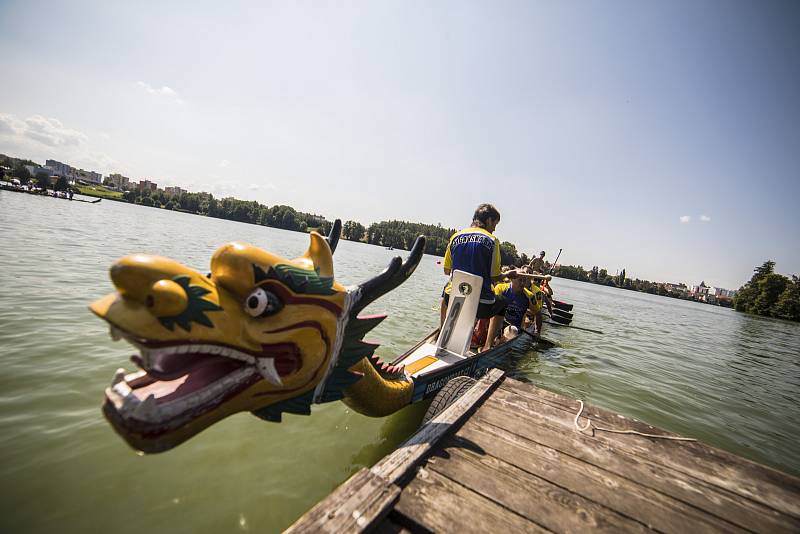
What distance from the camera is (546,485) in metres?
2.10

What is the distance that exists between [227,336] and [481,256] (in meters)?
3.60

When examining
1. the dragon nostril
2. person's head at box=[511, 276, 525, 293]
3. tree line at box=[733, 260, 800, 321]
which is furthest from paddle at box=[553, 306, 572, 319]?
tree line at box=[733, 260, 800, 321]

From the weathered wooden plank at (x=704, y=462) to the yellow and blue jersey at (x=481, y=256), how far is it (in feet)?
5.93

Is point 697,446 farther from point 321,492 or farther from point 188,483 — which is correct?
point 188,483

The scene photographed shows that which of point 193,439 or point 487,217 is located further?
point 487,217

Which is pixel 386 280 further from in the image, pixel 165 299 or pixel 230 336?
pixel 165 299

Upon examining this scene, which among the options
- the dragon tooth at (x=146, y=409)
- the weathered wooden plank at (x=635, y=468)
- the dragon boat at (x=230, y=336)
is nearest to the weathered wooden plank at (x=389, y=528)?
the dragon boat at (x=230, y=336)

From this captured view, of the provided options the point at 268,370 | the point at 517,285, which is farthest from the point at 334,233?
the point at 517,285

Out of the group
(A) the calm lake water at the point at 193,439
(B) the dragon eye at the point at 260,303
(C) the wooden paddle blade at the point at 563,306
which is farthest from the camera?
(C) the wooden paddle blade at the point at 563,306

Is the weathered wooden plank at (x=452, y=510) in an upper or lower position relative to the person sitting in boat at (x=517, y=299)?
lower

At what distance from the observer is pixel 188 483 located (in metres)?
2.77

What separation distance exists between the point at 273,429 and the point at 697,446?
4.13 meters

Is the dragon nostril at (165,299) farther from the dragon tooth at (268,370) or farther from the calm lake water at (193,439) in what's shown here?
the calm lake water at (193,439)

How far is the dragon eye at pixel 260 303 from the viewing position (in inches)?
67.4
